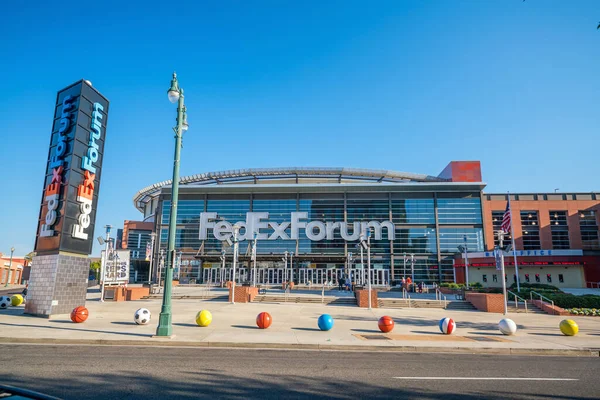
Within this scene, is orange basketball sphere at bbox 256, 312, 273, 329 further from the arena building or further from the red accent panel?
the red accent panel

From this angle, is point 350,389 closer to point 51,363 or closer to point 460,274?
point 51,363

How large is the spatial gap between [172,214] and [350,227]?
46.2m

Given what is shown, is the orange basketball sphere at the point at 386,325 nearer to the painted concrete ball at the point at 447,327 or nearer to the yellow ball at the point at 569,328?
the painted concrete ball at the point at 447,327

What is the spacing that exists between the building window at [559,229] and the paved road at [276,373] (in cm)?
5873

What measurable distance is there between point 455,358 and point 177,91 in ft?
43.0

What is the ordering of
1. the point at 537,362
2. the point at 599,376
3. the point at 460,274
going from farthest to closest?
the point at 460,274
the point at 537,362
the point at 599,376

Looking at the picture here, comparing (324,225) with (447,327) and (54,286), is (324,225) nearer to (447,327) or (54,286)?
(54,286)

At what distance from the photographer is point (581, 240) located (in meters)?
60.7

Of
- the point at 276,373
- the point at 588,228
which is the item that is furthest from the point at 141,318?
the point at 588,228

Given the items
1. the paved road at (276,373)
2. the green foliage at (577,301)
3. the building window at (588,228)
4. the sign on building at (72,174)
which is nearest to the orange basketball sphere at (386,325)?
the paved road at (276,373)

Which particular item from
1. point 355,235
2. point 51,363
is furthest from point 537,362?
point 355,235

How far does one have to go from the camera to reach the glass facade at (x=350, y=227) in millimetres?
56844

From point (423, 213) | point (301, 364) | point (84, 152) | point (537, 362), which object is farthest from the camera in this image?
point (423, 213)

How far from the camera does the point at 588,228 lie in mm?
61188
